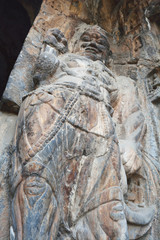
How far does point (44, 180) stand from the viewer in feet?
5.23

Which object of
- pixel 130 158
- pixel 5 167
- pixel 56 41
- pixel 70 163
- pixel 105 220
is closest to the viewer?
pixel 105 220

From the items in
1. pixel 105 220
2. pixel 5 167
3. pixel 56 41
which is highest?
pixel 56 41

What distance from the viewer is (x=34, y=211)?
1.48 m

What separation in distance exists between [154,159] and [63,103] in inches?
47.4

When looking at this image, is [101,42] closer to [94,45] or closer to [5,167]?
[94,45]

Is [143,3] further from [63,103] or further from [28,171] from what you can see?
[28,171]

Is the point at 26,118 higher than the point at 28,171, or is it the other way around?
the point at 26,118

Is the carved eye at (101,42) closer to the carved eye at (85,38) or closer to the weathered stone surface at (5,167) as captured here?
the carved eye at (85,38)

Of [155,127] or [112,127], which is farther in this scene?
[155,127]

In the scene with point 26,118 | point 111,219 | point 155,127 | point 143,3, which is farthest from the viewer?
point 143,3

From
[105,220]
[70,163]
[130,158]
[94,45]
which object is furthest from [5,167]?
[94,45]

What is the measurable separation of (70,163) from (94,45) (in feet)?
5.43

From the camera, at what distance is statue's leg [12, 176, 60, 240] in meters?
1.44


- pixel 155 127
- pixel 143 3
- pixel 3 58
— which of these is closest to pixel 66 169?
pixel 155 127
